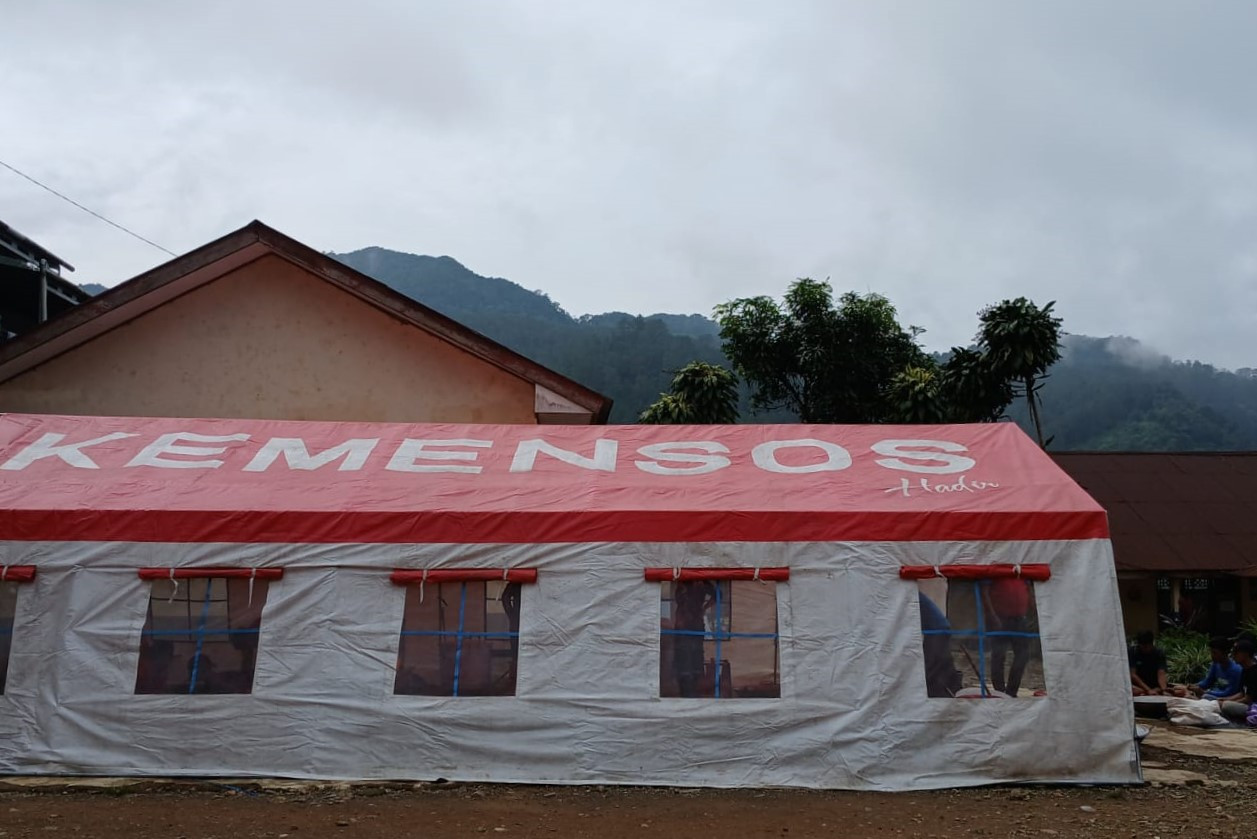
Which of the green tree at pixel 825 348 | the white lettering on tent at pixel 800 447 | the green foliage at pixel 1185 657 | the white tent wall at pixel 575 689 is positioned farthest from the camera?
the green tree at pixel 825 348

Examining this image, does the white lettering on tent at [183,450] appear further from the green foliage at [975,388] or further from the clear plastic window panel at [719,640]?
the green foliage at [975,388]

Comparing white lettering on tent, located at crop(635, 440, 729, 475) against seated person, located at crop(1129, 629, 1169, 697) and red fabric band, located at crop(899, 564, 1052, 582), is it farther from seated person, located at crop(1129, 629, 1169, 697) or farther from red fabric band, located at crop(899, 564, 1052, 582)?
seated person, located at crop(1129, 629, 1169, 697)

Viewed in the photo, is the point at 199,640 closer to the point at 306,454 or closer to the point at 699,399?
the point at 306,454

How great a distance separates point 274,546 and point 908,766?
16.2 ft

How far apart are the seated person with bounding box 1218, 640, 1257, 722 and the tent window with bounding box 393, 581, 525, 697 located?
6.87m

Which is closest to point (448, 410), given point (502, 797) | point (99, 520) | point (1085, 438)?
point (99, 520)

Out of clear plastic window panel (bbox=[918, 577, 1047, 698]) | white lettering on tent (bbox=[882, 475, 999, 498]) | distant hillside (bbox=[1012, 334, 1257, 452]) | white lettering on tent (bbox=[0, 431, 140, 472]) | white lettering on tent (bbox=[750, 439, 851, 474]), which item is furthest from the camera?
distant hillside (bbox=[1012, 334, 1257, 452])

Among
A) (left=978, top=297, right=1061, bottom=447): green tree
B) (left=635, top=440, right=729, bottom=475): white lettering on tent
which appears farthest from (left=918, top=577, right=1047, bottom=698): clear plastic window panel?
(left=978, top=297, right=1061, bottom=447): green tree

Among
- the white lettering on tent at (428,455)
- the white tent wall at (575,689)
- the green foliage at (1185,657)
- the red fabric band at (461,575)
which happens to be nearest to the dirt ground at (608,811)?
the white tent wall at (575,689)

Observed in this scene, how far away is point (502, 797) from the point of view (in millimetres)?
6953

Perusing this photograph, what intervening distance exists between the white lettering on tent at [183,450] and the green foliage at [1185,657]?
1094cm

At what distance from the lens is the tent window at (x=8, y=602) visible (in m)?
7.48

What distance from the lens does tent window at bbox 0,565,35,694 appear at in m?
7.48

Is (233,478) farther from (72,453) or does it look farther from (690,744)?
(690,744)
